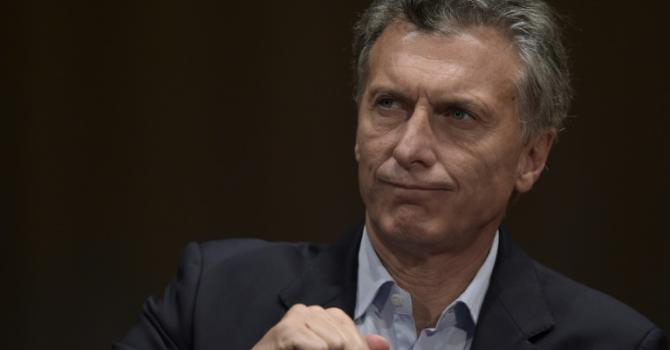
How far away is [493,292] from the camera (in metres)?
2.63

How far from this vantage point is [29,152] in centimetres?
377

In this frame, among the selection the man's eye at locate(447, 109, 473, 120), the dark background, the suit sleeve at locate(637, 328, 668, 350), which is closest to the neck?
the man's eye at locate(447, 109, 473, 120)

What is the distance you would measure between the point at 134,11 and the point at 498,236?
147cm

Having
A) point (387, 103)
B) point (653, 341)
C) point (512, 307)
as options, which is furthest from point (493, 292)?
point (387, 103)

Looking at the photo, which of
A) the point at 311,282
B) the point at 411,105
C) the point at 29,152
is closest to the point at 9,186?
the point at 29,152

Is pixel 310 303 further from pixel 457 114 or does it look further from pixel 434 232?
pixel 457 114

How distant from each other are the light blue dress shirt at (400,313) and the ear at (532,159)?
0.20 meters

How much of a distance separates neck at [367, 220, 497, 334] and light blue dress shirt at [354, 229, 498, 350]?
2 centimetres

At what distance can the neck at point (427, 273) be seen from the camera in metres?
2.56

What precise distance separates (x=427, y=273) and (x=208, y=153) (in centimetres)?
137

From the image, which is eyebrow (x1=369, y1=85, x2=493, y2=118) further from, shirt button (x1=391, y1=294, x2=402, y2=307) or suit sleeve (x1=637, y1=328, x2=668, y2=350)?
suit sleeve (x1=637, y1=328, x2=668, y2=350)

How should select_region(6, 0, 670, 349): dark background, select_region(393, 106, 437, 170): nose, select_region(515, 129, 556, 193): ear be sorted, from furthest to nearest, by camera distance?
select_region(6, 0, 670, 349): dark background
select_region(515, 129, 556, 193): ear
select_region(393, 106, 437, 170): nose

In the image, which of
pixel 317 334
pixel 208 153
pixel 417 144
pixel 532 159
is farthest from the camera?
pixel 208 153

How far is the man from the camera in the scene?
2469 mm
